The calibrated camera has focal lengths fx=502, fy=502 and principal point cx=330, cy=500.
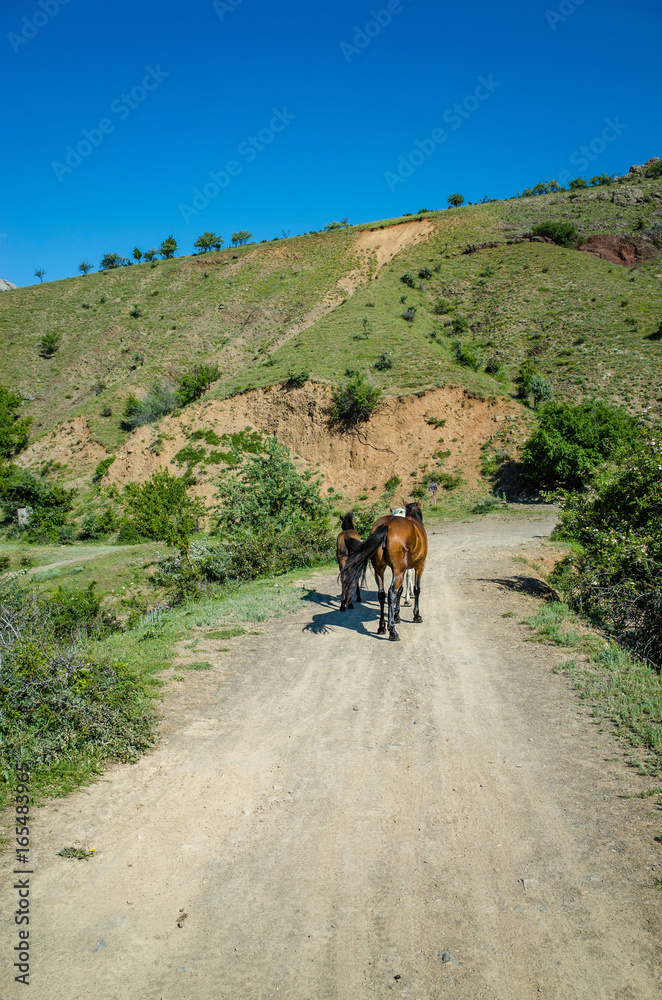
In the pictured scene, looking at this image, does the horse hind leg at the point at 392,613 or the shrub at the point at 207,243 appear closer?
the horse hind leg at the point at 392,613

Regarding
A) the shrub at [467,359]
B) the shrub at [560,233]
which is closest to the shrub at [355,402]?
the shrub at [467,359]

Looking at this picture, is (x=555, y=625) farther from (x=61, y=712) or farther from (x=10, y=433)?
(x=10, y=433)

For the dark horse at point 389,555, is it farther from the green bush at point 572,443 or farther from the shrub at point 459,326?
the shrub at point 459,326

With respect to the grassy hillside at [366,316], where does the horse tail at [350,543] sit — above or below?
below

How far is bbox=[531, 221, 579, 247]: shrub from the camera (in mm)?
52375

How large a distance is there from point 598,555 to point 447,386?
81.4 feet

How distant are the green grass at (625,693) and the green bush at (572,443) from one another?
19.6 metres

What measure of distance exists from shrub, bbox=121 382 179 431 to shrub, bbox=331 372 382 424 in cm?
1441

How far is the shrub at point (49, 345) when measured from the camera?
58250 mm

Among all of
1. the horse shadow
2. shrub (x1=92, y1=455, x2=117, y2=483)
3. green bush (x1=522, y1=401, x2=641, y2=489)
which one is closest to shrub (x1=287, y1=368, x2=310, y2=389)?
shrub (x1=92, y1=455, x2=117, y2=483)

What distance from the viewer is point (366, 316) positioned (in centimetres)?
4234

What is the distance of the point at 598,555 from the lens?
32.5ft

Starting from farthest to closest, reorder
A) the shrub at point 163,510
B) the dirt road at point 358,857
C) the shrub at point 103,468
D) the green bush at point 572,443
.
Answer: the shrub at point 103,468, the green bush at point 572,443, the shrub at point 163,510, the dirt road at point 358,857

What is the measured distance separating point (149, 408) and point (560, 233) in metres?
45.4
